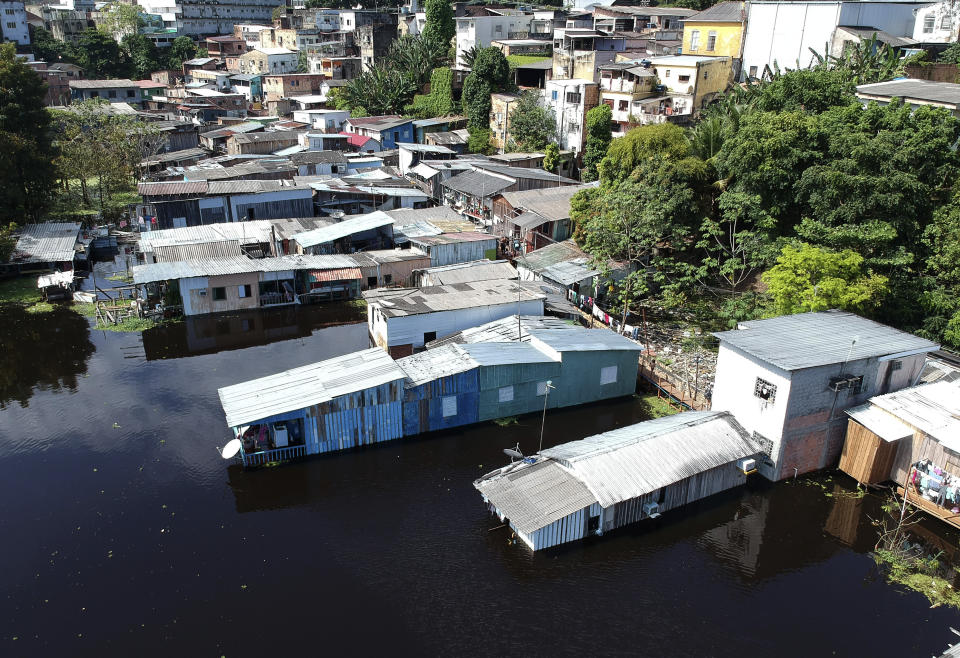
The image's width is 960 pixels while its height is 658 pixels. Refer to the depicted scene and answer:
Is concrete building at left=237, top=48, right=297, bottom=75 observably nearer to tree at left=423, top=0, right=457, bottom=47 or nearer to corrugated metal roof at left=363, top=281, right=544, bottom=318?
tree at left=423, top=0, right=457, bottom=47

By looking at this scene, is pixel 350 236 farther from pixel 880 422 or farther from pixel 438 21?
pixel 438 21

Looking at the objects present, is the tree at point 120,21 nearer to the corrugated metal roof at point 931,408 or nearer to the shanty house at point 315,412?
the shanty house at point 315,412

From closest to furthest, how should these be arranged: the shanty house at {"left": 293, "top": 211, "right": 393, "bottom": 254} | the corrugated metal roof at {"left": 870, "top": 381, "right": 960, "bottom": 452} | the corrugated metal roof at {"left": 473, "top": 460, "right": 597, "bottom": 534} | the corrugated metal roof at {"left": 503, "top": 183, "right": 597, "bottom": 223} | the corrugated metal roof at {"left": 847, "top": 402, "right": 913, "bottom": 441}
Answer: the corrugated metal roof at {"left": 473, "top": 460, "right": 597, "bottom": 534} < the corrugated metal roof at {"left": 870, "top": 381, "right": 960, "bottom": 452} < the corrugated metal roof at {"left": 847, "top": 402, "right": 913, "bottom": 441} < the shanty house at {"left": 293, "top": 211, "right": 393, "bottom": 254} < the corrugated metal roof at {"left": 503, "top": 183, "right": 597, "bottom": 223}

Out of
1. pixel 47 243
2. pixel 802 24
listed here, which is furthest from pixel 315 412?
pixel 802 24

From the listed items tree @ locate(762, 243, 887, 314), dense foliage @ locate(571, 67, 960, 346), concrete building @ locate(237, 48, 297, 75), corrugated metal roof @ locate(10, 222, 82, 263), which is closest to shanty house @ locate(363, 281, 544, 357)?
dense foliage @ locate(571, 67, 960, 346)

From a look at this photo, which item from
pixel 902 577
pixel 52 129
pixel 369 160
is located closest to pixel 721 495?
pixel 902 577
